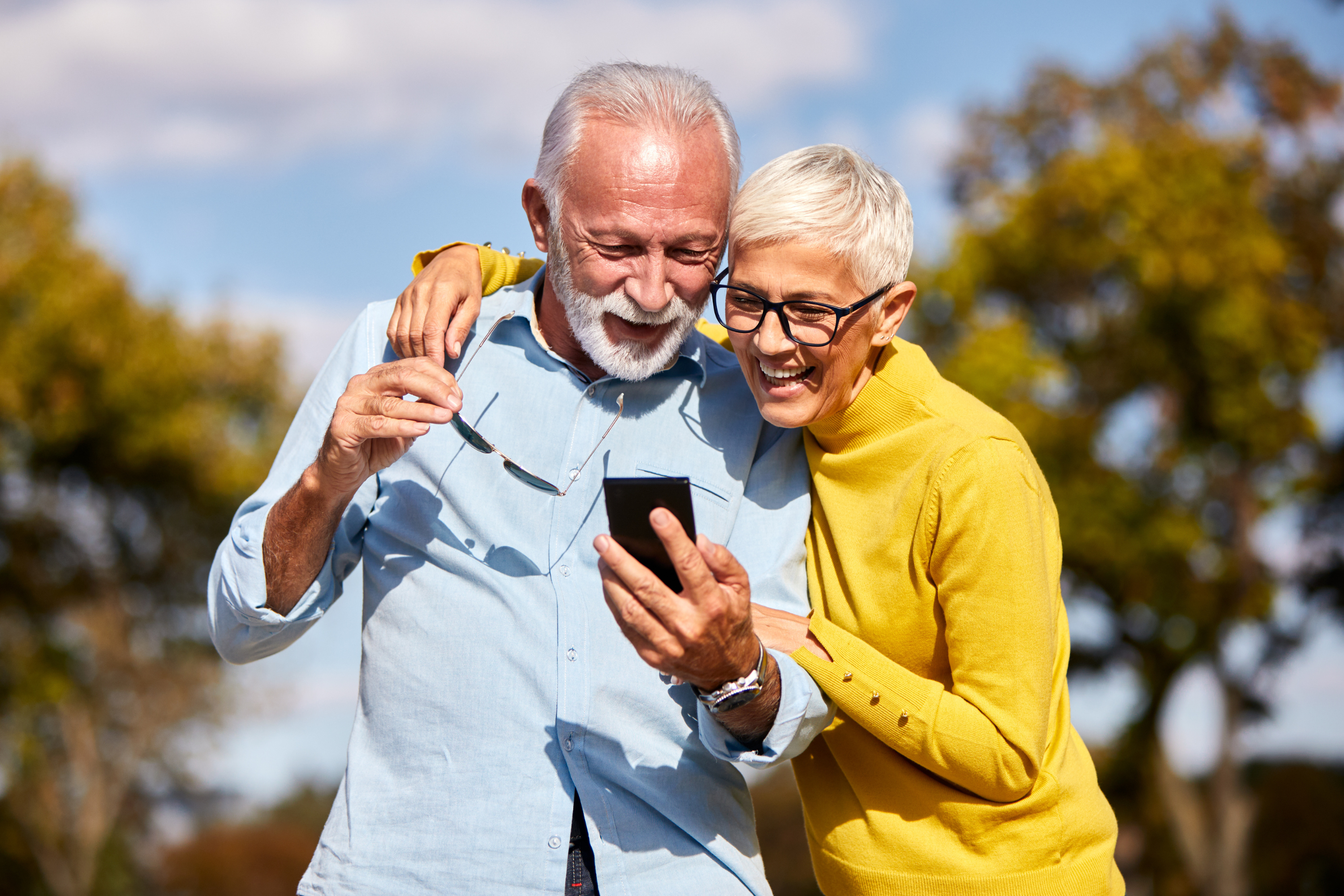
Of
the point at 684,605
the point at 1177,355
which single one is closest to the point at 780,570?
the point at 684,605

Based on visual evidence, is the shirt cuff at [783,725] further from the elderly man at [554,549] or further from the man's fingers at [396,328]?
the man's fingers at [396,328]

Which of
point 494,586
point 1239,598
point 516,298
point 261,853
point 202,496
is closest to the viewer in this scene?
point 494,586

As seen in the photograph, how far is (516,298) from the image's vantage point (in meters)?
3.01

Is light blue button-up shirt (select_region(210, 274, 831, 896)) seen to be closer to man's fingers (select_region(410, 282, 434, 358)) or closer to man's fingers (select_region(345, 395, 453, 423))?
man's fingers (select_region(410, 282, 434, 358))

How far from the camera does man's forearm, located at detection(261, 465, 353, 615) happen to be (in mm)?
2477

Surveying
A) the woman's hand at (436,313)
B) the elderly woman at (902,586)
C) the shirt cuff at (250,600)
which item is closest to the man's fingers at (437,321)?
the woman's hand at (436,313)

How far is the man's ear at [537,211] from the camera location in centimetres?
303

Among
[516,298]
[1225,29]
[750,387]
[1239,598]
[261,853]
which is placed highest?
[1225,29]

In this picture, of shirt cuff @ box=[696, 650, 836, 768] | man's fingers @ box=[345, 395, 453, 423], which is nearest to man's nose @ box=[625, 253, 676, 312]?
man's fingers @ box=[345, 395, 453, 423]

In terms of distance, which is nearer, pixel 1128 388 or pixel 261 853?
pixel 1128 388

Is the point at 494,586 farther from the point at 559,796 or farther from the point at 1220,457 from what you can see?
the point at 1220,457

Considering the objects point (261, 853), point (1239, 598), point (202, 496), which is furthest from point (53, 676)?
point (1239, 598)

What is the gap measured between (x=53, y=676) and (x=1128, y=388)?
13.2 meters

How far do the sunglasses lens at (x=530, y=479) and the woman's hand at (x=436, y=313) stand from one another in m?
0.28
